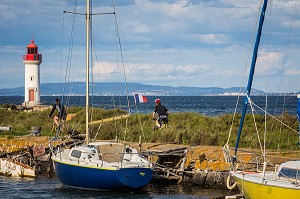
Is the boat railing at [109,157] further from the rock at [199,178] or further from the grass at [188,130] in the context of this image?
the grass at [188,130]

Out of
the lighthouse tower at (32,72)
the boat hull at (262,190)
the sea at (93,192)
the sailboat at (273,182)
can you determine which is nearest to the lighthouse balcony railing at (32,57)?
the lighthouse tower at (32,72)

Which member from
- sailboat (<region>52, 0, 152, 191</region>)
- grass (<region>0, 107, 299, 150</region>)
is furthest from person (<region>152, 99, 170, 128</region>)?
sailboat (<region>52, 0, 152, 191</region>)

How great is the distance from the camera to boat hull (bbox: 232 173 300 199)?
16.0m

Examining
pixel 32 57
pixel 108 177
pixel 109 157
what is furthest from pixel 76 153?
pixel 32 57

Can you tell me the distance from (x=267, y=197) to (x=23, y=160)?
1490 centimetres

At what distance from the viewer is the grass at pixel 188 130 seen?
93.7 feet

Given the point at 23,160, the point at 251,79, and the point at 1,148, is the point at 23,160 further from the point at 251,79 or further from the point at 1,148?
the point at 251,79

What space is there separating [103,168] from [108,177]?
0.39 m

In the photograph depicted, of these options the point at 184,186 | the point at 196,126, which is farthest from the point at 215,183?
the point at 196,126

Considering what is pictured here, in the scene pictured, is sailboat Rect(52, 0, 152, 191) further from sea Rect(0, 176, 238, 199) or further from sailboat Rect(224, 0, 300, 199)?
sailboat Rect(224, 0, 300, 199)

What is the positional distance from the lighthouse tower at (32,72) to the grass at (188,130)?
77.7ft

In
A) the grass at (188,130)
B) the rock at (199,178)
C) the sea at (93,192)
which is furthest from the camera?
the grass at (188,130)

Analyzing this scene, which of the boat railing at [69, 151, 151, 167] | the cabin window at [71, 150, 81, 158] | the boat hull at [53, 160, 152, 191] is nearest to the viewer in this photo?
the boat hull at [53, 160, 152, 191]

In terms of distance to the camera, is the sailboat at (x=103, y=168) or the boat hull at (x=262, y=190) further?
the sailboat at (x=103, y=168)
